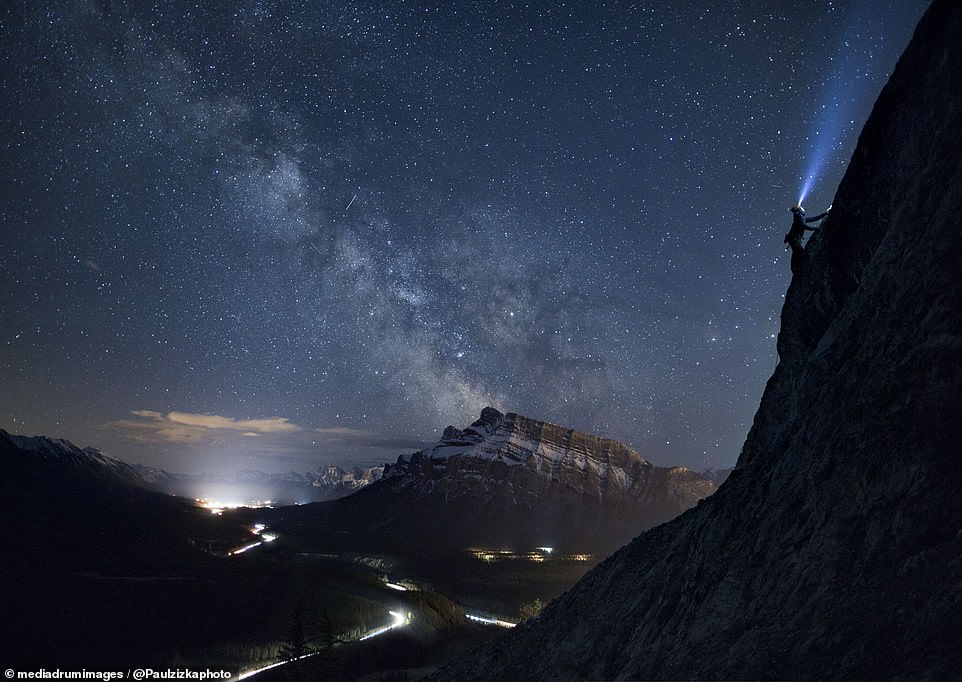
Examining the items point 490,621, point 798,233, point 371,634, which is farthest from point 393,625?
point 798,233

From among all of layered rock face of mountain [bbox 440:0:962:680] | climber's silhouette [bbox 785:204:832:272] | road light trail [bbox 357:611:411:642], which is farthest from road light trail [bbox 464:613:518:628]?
climber's silhouette [bbox 785:204:832:272]

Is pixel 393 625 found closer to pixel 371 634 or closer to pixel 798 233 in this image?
pixel 371 634

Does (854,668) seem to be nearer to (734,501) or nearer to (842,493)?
(842,493)

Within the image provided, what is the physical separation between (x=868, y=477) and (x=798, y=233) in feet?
46.3

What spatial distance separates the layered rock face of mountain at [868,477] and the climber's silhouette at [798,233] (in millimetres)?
1458

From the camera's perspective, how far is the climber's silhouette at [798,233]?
830 inches

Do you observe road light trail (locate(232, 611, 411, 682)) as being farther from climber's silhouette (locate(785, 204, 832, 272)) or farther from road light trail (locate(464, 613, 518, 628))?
climber's silhouette (locate(785, 204, 832, 272))

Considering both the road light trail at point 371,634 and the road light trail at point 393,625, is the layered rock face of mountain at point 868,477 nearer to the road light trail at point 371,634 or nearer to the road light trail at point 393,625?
the road light trail at point 371,634

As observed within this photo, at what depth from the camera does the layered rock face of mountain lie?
10703 mm

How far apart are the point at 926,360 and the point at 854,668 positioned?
7321mm

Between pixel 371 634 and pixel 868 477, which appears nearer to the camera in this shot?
pixel 868 477

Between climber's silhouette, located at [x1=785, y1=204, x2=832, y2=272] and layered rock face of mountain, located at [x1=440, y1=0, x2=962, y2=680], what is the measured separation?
1.46 meters

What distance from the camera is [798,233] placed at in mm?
22359

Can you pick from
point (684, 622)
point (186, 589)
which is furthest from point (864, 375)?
point (186, 589)
